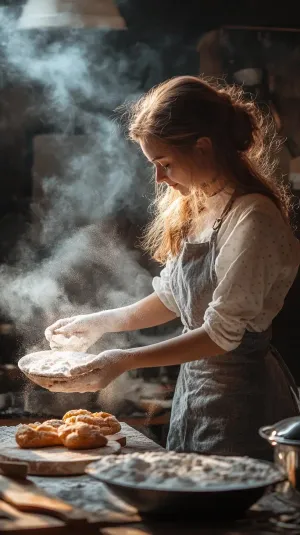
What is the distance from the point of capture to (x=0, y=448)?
2.39 metres

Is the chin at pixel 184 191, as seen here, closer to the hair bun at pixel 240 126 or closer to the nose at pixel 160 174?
the nose at pixel 160 174

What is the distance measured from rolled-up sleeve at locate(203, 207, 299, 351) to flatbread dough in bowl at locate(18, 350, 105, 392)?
1.16 ft

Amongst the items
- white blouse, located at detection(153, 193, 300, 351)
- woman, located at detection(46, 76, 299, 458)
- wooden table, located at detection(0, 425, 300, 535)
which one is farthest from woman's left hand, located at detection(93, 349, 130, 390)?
wooden table, located at detection(0, 425, 300, 535)

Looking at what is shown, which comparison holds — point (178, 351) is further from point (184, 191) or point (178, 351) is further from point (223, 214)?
point (184, 191)

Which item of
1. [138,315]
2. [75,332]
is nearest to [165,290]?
[138,315]

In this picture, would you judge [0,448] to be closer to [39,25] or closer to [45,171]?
[45,171]

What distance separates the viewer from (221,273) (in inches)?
101

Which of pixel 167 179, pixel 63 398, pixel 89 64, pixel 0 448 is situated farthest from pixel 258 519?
pixel 89 64

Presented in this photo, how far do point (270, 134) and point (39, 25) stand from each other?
4.08ft

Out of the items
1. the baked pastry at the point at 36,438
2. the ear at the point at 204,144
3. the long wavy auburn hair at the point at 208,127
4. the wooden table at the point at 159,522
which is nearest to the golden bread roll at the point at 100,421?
the baked pastry at the point at 36,438

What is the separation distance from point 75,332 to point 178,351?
1.96ft

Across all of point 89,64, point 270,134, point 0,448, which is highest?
point 89,64

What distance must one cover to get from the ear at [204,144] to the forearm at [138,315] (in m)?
0.61

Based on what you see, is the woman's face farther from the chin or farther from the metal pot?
the metal pot
